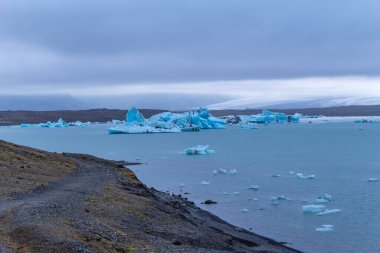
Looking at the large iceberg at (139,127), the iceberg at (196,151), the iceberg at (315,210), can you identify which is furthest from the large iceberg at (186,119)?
the iceberg at (315,210)

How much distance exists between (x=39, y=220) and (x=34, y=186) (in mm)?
6922

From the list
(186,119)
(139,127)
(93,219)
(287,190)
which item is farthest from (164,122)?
(93,219)

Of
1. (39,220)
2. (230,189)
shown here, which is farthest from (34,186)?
(230,189)

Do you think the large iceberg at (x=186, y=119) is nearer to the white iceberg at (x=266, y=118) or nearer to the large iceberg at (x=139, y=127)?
the large iceberg at (x=139, y=127)

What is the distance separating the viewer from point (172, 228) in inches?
598

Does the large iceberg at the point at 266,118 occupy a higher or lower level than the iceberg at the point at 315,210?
higher

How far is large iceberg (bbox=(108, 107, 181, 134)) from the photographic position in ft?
325

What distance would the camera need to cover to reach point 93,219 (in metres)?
13.2

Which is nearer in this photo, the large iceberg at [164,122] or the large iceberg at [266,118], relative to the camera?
the large iceberg at [164,122]

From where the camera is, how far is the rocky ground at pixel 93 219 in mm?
10656

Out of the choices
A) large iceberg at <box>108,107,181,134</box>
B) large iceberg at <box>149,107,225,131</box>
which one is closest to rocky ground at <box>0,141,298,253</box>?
large iceberg at <box>108,107,181,134</box>

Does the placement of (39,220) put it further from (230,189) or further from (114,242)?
(230,189)

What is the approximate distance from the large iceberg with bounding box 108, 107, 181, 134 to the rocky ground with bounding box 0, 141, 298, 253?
73.7m

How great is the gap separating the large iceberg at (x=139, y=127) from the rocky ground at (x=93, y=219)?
73.7 meters
